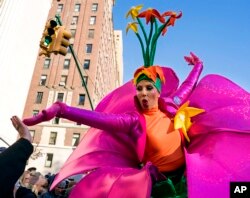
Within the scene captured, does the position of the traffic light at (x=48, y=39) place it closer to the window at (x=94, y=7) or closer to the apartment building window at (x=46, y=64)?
the apartment building window at (x=46, y=64)

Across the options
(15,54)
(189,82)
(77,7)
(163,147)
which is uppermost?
(77,7)

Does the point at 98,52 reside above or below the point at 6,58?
above

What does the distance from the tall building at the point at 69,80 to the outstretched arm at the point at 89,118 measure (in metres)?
25.5

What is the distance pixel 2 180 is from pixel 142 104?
1.52 metres

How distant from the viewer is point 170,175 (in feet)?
8.21

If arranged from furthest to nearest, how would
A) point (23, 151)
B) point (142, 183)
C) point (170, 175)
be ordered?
point (170, 175), point (142, 183), point (23, 151)

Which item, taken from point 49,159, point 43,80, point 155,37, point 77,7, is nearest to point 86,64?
point 43,80

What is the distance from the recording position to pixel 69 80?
33.0m

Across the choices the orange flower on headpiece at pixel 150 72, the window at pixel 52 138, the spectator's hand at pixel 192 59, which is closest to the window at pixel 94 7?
the window at pixel 52 138

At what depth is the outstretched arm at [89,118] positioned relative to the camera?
207cm

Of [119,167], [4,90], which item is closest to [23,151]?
[119,167]

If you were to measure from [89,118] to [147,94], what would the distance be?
0.59 meters

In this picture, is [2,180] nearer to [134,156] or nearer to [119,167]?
[119,167]

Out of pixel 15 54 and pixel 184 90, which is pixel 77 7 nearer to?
pixel 15 54
